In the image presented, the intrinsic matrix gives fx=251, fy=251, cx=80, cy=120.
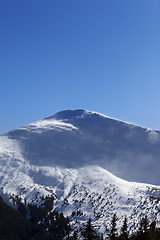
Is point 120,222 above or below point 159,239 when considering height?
below

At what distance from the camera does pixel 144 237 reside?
169 ft

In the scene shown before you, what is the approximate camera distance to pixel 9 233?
18825cm

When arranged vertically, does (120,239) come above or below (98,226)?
above

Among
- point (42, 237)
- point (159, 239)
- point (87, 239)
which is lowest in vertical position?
point (42, 237)

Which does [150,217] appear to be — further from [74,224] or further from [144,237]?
[144,237]

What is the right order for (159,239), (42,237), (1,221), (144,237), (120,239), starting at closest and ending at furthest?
(144,237) < (120,239) < (159,239) < (42,237) < (1,221)

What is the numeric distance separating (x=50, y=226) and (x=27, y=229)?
17942 mm

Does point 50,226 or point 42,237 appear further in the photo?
point 50,226

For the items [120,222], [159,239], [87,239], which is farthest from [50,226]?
[87,239]

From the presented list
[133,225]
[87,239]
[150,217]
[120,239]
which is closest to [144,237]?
[120,239]

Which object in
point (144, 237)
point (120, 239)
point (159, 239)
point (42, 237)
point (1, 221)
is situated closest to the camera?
point (144, 237)

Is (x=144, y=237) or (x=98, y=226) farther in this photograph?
(x=98, y=226)

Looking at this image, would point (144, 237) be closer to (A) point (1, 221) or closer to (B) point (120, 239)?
(B) point (120, 239)

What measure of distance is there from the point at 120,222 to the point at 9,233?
8523 centimetres
